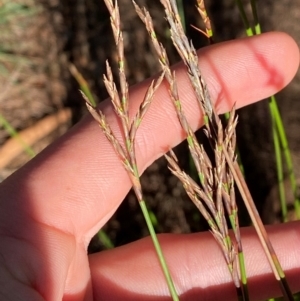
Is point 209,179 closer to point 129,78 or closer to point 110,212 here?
point 110,212

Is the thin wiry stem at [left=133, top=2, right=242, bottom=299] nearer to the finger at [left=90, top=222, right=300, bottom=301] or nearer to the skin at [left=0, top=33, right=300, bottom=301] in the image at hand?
the skin at [left=0, top=33, right=300, bottom=301]

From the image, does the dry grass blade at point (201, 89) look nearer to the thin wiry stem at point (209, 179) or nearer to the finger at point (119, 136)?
the thin wiry stem at point (209, 179)

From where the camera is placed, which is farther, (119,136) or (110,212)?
(110,212)

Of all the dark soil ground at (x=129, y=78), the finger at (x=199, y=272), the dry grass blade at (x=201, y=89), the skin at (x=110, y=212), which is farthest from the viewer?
the dark soil ground at (x=129, y=78)

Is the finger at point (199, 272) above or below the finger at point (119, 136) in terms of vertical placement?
below

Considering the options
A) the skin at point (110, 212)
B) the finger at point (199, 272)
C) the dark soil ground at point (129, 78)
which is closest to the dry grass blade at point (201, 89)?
the skin at point (110, 212)

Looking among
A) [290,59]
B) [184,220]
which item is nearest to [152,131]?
[290,59]

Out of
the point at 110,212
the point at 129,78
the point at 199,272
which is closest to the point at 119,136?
the point at 110,212

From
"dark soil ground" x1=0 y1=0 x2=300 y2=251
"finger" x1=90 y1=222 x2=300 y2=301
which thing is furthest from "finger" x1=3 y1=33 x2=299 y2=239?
"dark soil ground" x1=0 y1=0 x2=300 y2=251
